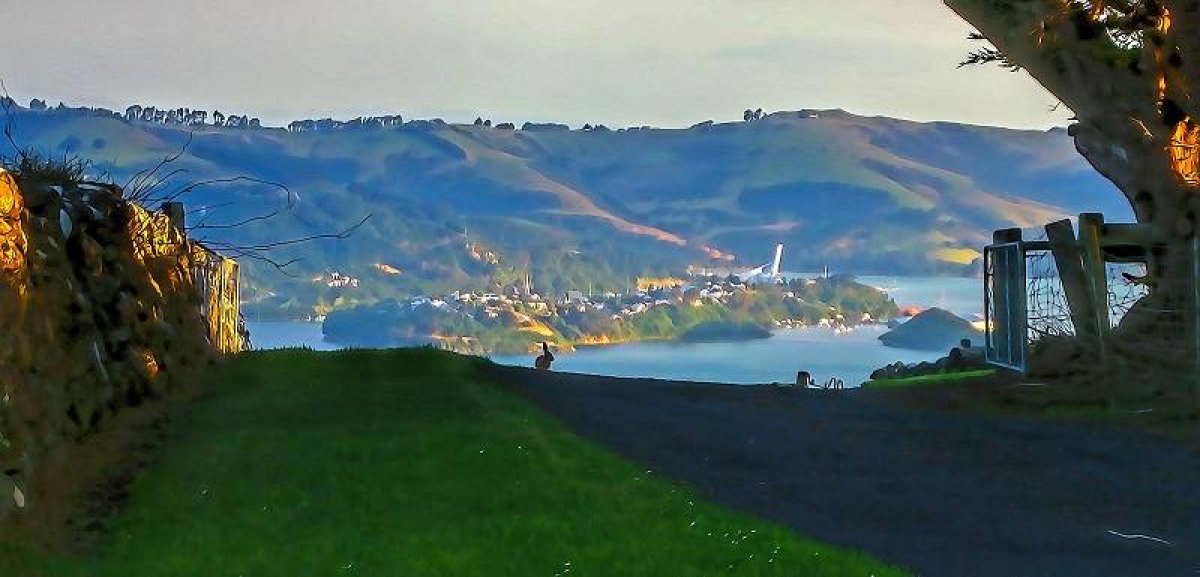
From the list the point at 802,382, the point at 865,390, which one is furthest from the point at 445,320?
the point at 865,390

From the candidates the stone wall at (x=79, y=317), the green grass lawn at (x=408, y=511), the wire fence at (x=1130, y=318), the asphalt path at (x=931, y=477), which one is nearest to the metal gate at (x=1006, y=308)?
the wire fence at (x=1130, y=318)

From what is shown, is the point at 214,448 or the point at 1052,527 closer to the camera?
the point at 1052,527

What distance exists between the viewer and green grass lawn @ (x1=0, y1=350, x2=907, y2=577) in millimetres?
8289

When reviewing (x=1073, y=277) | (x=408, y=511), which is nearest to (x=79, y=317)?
(x=408, y=511)

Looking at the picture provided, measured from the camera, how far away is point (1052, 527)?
1027 cm

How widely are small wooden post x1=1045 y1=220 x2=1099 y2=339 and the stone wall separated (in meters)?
13.1

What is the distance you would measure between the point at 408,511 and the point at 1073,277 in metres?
13.5

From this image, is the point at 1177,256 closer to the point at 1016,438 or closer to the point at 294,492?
the point at 1016,438

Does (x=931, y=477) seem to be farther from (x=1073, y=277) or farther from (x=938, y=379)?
(x=938, y=379)

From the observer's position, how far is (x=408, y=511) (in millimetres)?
9828

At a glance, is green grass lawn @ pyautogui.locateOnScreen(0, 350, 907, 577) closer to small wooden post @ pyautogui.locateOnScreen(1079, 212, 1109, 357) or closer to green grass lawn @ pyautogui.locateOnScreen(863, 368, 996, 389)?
small wooden post @ pyautogui.locateOnScreen(1079, 212, 1109, 357)

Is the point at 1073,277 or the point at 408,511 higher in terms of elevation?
the point at 1073,277

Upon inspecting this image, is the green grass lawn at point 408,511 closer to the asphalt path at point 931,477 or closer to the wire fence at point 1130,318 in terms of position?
the asphalt path at point 931,477

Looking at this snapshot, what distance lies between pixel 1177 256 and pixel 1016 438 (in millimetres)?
6413
